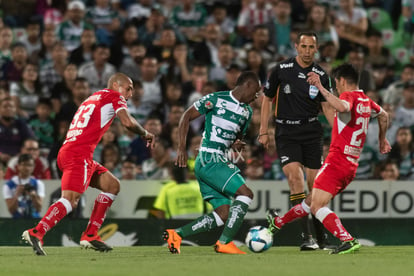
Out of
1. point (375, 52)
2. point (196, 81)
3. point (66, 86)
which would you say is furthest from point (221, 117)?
point (375, 52)

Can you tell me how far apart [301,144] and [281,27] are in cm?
788

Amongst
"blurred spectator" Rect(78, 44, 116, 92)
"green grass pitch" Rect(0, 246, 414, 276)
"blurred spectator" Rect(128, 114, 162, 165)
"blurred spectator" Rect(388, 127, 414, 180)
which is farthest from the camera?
"blurred spectator" Rect(78, 44, 116, 92)

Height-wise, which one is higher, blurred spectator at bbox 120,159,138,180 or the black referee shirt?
the black referee shirt

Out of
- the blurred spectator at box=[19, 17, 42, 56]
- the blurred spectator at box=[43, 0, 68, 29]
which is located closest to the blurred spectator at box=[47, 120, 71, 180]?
the blurred spectator at box=[19, 17, 42, 56]

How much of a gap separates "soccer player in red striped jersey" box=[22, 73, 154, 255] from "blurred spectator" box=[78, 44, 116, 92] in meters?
6.72

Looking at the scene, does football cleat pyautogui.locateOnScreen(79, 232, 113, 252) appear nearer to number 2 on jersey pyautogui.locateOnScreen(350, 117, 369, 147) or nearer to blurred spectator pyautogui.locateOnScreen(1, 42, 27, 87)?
number 2 on jersey pyautogui.locateOnScreen(350, 117, 369, 147)

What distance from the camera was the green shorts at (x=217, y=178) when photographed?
399 inches

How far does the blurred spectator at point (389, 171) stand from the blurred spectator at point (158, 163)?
3417mm

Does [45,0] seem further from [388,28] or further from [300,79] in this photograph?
[300,79]

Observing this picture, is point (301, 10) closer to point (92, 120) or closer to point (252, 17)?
point (252, 17)

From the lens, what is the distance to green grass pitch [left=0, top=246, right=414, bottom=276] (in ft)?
26.0

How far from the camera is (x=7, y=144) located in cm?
1567

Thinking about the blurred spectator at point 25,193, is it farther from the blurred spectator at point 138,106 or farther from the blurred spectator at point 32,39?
the blurred spectator at point 32,39

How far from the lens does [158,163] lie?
50.8ft
